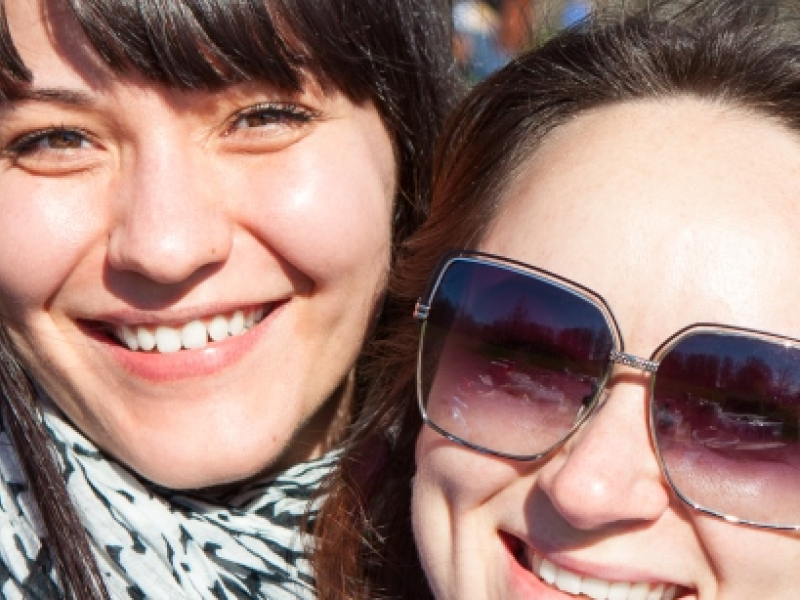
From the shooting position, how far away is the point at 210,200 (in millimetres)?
2252

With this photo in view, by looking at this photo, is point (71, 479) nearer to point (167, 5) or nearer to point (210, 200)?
point (210, 200)

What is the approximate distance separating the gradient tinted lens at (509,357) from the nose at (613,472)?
0.04m

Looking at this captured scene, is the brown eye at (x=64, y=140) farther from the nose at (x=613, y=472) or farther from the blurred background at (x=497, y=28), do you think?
the nose at (x=613, y=472)

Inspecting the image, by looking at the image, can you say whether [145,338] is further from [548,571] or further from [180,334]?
[548,571]

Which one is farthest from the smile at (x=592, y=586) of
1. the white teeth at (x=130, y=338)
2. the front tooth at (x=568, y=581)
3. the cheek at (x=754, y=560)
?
the white teeth at (x=130, y=338)

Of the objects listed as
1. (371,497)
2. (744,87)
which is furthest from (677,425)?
(371,497)

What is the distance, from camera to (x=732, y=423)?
1747mm

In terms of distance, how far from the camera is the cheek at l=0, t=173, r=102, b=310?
87.7 inches

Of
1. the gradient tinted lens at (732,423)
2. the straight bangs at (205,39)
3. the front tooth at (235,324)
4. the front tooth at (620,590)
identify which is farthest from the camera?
the front tooth at (235,324)

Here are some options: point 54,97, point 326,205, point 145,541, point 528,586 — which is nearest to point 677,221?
point 528,586

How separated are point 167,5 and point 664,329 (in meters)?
1.03

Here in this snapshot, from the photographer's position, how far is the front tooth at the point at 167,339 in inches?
94.4

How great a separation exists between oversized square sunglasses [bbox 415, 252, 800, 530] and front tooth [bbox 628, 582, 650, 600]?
16 centimetres

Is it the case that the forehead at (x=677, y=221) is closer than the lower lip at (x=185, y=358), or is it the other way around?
the forehead at (x=677, y=221)
